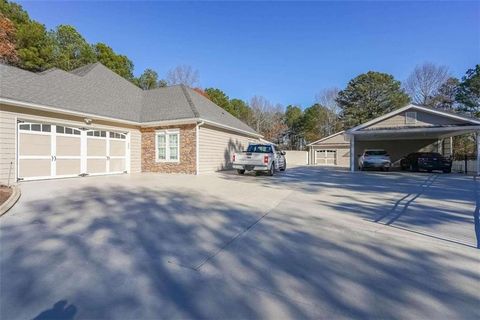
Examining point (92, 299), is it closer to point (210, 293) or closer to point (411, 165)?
point (210, 293)

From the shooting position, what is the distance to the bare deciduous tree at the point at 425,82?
33.9 m

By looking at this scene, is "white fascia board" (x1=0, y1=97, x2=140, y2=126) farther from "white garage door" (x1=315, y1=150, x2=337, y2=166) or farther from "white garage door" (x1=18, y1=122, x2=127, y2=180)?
"white garage door" (x1=315, y1=150, x2=337, y2=166)

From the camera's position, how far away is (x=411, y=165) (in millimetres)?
20125

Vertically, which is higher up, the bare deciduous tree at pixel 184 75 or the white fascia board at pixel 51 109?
the bare deciduous tree at pixel 184 75

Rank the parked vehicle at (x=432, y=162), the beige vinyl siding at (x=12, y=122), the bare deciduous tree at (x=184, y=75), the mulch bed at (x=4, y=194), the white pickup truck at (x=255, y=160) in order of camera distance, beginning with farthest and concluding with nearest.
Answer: the bare deciduous tree at (x=184, y=75) → the parked vehicle at (x=432, y=162) → the white pickup truck at (x=255, y=160) → the beige vinyl siding at (x=12, y=122) → the mulch bed at (x=4, y=194)

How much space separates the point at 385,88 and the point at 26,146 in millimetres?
41113

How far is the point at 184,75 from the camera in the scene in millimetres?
36594

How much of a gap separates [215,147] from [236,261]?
1361 centimetres

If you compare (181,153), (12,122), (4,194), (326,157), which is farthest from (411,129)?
(12,122)

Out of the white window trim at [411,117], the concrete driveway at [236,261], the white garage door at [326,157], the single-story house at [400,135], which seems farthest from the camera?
the white garage door at [326,157]

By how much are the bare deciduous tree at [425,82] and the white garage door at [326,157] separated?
13.6 m

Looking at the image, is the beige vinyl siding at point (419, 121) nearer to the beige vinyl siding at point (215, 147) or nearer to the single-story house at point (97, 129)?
the beige vinyl siding at point (215, 147)

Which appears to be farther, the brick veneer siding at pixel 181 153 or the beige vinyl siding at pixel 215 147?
the beige vinyl siding at pixel 215 147

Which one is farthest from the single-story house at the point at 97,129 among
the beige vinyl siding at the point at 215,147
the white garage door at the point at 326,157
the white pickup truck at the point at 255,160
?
the white garage door at the point at 326,157
